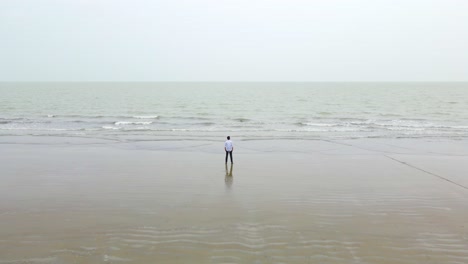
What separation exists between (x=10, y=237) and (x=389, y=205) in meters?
10.4

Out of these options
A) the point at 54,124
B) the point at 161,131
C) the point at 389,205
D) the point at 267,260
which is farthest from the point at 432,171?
the point at 54,124

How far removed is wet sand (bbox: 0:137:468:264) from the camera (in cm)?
820

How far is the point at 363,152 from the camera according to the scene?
21875 millimetres

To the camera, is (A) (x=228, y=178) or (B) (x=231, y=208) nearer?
(B) (x=231, y=208)

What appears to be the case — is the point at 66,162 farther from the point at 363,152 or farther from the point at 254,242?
the point at 363,152

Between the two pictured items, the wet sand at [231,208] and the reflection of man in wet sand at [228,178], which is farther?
the reflection of man in wet sand at [228,178]

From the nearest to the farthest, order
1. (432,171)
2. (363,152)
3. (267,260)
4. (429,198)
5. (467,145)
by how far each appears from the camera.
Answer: (267,260) → (429,198) → (432,171) → (363,152) → (467,145)

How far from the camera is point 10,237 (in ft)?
29.0

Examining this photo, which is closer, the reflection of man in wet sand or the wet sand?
the wet sand

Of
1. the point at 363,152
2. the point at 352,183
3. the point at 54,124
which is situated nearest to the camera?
the point at 352,183

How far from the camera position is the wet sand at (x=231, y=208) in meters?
8.20

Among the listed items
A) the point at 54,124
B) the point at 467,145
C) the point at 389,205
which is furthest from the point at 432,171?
the point at 54,124

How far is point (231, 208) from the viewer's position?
37.0 feet

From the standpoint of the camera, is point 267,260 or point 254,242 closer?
point 267,260
